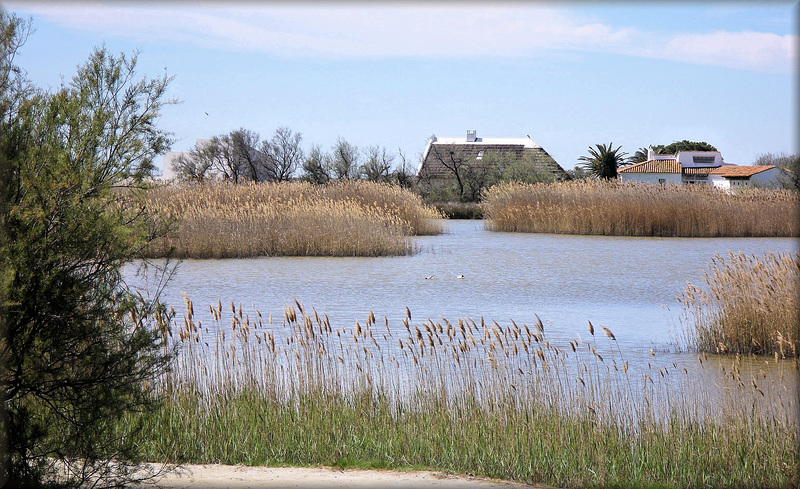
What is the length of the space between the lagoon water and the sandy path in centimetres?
370

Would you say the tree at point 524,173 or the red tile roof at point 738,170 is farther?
the red tile roof at point 738,170

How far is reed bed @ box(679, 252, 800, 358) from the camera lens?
28.2 ft

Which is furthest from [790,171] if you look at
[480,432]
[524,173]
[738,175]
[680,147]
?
[680,147]

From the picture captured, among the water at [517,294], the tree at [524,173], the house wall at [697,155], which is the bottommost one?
the water at [517,294]

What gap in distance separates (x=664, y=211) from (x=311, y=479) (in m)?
24.2

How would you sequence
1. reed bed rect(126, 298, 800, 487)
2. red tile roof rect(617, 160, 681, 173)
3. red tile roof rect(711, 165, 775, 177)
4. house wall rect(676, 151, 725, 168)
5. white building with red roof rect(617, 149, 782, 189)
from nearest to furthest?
reed bed rect(126, 298, 800, 487) < red tile roof rect(711, 165, 775, 177) < white building with red roof rect(617, 149, 782, 189) < red tile roof rect(617, 160, 681, 173) < house wall rect(676, 151, 725, 168)

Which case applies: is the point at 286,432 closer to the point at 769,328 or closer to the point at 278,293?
the point at 769,328

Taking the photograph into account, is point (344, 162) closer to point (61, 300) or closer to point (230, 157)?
point (230, 157)

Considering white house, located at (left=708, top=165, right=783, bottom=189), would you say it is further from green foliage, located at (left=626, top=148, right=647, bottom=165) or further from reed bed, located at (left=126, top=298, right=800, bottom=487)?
reed bed, located at (left=126, top=298, right=800, bottom=487)

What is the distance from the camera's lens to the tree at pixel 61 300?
14.4 ft

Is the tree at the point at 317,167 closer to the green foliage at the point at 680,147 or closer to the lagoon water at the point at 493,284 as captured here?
the lagoon water at the point at 493,284

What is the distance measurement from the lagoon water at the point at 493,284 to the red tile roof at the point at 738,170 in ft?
141

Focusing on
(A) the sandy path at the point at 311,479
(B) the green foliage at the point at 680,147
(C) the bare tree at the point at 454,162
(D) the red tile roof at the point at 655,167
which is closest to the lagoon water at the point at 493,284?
(A) the sandy path at the point at 311,479

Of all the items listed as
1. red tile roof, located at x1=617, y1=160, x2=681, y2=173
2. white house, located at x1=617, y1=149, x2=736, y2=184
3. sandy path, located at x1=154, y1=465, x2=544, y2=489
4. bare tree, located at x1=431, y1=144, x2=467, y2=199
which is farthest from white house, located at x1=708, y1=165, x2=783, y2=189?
sandy path, located at x1=154, y1=465, x2=544, y2=489
